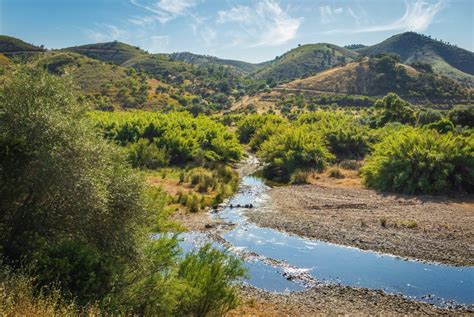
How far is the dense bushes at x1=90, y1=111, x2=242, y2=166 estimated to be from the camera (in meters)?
38.7

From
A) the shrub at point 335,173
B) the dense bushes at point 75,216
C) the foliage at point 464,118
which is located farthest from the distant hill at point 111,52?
the dense bushes at point 75,216

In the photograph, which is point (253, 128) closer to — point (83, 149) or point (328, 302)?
point (328, 302)

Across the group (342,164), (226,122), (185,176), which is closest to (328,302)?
(185,176)

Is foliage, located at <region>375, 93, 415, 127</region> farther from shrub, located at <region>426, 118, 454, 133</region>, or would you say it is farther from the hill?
the hill

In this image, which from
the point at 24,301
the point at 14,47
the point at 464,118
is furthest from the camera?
the point at 14,47

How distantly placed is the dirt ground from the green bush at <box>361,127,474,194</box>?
52.3ft

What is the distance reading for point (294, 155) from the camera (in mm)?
36594

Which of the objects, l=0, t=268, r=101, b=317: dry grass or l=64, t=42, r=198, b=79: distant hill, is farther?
l=64, t=42, r=198, b=79: distant hill

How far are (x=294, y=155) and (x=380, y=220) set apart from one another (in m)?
15.9

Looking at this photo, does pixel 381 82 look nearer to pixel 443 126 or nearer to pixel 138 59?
pixel 443 126

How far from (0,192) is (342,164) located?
110ft

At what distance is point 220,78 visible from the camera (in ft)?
500

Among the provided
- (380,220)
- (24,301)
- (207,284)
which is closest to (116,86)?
(380,220)

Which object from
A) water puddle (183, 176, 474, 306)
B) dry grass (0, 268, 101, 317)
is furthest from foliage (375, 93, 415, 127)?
dry grass (0, 268, 101, 317)
